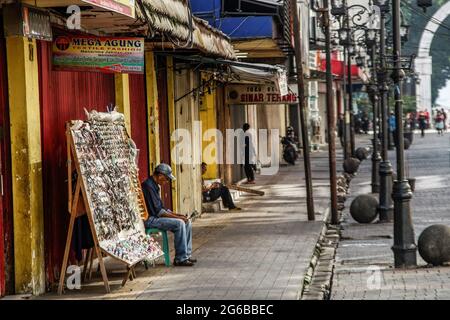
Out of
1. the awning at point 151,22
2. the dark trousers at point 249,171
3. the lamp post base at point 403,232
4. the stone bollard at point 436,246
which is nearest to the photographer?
the awning at point 151,22

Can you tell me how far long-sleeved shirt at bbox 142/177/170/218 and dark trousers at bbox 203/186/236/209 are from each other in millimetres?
9608

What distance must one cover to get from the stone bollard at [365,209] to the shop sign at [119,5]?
10.5m

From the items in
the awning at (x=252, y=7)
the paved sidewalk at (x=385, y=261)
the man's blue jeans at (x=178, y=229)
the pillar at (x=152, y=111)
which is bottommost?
the paved sidewalk at (x=385, y=261)

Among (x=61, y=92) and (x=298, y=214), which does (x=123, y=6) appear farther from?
(x=298, y=214)

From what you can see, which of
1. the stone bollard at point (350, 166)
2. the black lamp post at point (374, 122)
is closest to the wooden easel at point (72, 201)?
the black lamp post at point (374, 122)

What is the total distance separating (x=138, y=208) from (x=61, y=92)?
1.67 metres

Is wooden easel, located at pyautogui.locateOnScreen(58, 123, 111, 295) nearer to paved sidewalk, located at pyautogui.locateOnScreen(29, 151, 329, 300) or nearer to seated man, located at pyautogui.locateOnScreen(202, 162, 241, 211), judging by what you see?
paved sidewalk, located at pyautogui.locateOnScreen(29, 151, 329, 300)

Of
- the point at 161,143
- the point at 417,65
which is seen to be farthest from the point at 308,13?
the point at 417,65

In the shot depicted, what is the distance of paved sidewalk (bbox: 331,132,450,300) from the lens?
1314 cm

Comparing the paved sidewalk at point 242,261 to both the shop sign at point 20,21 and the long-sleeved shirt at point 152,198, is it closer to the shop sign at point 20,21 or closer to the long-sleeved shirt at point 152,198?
the long-sleeved shirt at point 152,198

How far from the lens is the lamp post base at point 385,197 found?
22969 mm

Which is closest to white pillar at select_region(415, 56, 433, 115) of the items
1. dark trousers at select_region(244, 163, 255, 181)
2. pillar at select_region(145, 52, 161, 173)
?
dark trousers at select_region(244, 163, 255, 181)

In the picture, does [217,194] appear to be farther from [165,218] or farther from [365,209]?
[165,218]
